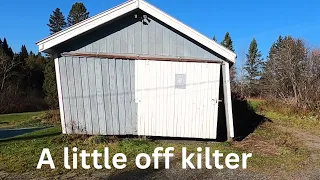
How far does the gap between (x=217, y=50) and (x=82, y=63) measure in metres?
→ 3.97

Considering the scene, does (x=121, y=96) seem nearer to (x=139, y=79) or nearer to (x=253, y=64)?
(x=139, y=79)

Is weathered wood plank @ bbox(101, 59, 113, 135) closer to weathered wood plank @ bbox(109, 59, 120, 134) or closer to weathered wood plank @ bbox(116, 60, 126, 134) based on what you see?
weathered wood plank @ bbox(109, 59, 120, 134)

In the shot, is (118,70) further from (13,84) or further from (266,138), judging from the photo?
(13,84)

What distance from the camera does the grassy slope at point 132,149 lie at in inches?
269

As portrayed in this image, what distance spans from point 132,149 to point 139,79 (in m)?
2.24

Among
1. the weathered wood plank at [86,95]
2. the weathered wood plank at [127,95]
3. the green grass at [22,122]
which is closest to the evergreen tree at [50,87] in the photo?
the green grass at [22,122]

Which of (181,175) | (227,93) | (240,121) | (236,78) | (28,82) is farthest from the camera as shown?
(236,78)

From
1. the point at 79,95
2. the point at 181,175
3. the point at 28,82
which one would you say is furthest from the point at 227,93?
the point at 28,82

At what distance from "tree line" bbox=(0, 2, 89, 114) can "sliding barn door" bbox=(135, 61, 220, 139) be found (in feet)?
74.8

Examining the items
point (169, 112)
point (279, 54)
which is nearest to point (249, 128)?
point (169, 112)

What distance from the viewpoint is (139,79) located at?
938cm

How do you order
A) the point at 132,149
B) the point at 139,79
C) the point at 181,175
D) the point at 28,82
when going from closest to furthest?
the point at 181,175 → the point at 132,149 → the point at 139,79 → the point at 28,82

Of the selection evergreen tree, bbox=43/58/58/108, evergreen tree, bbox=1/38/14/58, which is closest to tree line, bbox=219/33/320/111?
evergreen tree, bbox=43/58/58/108

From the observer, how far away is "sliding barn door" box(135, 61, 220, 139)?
30.8 feet
